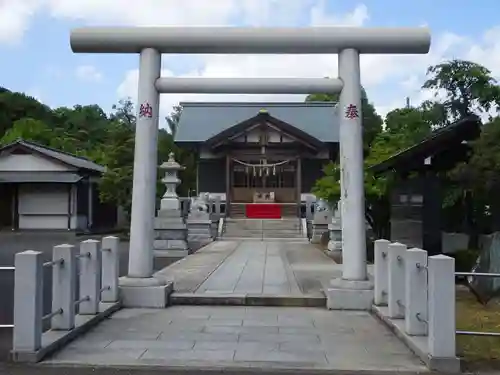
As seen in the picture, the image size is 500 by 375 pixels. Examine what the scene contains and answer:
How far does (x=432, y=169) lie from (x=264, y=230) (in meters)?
17.0

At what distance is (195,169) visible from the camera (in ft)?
132

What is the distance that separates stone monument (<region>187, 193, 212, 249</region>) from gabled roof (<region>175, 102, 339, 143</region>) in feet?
29.0

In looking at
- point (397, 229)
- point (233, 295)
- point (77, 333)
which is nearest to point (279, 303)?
point (233, 295)

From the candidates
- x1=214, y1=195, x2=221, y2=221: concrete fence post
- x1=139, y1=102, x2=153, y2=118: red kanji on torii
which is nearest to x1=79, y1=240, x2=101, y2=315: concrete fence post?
x1=139, y1=102, x2=153, y2=118: red kanji on torii

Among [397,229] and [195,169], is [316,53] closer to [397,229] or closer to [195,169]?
[397,229]

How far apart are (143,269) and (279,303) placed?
2.26 metres

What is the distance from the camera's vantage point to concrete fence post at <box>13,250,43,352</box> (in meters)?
6.29

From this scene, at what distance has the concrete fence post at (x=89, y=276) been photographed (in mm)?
8453

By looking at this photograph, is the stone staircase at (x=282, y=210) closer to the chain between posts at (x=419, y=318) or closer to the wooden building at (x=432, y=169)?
the wooden building at (x=432, y=169)

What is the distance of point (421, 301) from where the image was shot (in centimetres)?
720

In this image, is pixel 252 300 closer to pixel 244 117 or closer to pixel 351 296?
pixel 351 296

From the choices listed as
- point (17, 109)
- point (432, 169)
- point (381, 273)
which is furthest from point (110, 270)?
point (17, 109)

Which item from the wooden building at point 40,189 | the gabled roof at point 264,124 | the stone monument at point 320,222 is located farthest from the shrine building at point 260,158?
Result: the stone monument at point 320,222

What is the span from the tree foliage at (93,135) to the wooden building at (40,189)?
2.22m
